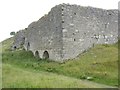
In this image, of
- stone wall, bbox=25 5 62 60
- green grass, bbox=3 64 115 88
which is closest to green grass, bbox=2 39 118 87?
green grass, bbox=3 64 115 88

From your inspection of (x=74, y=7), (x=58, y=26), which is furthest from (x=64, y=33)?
(x=74, y=7)

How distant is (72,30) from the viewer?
34719 millimetres

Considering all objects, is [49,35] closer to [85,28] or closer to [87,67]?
[85,28]

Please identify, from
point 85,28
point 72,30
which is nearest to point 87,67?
point 72,30

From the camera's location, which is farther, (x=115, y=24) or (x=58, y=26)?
(x=115, y=24)

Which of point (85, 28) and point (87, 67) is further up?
point (85, 28)

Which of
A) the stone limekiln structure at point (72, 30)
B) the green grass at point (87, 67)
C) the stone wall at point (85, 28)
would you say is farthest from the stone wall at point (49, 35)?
the green grass at point (87, 67)

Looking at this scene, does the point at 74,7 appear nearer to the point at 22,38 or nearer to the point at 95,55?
the point at 95,55

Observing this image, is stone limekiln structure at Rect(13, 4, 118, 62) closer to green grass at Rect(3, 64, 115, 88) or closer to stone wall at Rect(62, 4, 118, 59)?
stone wall at Rect(62, 4, 118, 59)

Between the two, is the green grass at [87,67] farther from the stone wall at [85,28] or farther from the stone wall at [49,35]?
the stone wall at [49,35]

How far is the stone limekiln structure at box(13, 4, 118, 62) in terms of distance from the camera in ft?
113

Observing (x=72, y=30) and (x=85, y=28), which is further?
(x=85, y=28)

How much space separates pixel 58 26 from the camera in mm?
34781

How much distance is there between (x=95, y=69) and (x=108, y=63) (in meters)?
1.72
